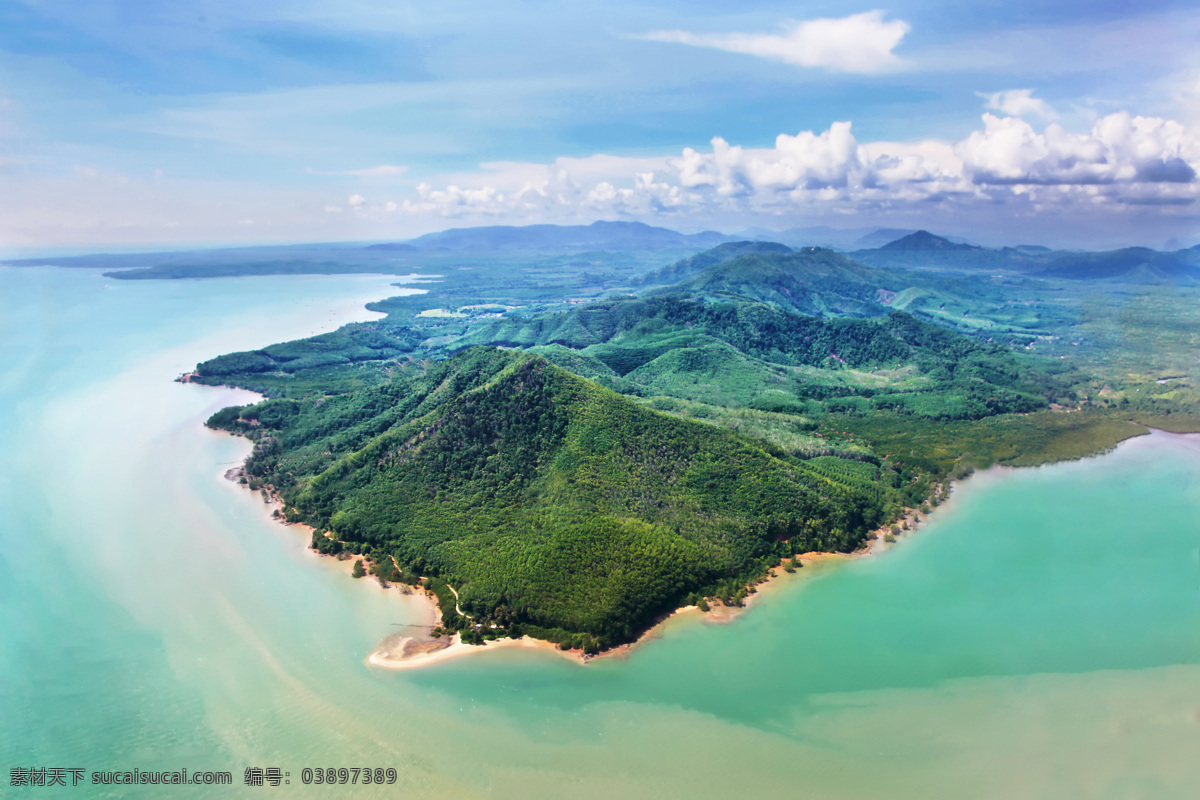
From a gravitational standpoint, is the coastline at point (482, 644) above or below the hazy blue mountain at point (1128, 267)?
below

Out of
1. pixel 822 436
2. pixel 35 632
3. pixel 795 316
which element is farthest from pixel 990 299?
pixel 35 632

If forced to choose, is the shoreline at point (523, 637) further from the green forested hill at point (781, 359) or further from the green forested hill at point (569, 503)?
the green forested hill at point (781, 359)

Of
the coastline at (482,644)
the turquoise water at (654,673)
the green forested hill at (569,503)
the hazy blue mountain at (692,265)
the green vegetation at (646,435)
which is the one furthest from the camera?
the hazy blue mountain at (692,265)

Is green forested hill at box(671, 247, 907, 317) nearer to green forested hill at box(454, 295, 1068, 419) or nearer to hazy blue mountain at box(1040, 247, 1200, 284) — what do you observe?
green forested hill at box(454, 295, 1068, 419)

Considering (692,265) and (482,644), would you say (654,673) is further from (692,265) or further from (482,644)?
(692,265)

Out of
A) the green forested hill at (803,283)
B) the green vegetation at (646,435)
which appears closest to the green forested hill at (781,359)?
the green vegetation at (646,435)

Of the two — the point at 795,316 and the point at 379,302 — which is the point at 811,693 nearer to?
the point at 795,316

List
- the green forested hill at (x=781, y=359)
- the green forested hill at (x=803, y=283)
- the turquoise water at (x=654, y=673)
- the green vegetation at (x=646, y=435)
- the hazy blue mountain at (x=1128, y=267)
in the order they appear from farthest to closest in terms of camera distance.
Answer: the hazy blue mountain at (x=1128, y=267) < the green forested hill at (x=803, y=283) < the green forested hill at (x=781, y=359) < the green vegetation at (x=646, y=435) < the turquoise water at (x=654, y=673)
